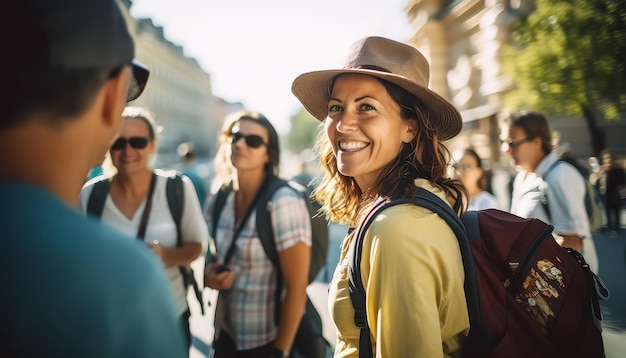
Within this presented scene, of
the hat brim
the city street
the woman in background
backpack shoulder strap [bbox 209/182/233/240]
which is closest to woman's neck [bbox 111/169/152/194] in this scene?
backpack shoulder strap [bbox 209/182/233/240]

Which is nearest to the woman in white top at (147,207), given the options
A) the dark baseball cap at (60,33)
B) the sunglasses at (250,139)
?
the sunglasses at (250,139)

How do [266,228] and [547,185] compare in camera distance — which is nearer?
[266,228]

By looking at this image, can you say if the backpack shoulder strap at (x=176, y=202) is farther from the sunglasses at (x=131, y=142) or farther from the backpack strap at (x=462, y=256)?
the backpack strap at (x=462, y=256)

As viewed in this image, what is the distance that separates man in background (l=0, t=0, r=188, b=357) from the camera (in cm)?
58

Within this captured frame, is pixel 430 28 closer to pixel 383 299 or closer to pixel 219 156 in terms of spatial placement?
pixel 219 156

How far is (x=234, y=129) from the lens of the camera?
2969 millimetres

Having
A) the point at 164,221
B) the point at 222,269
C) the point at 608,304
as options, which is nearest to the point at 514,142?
the point at 608,304

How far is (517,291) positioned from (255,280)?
162 cm

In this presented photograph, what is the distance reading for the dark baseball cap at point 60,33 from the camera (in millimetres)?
621

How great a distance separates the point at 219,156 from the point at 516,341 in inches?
103

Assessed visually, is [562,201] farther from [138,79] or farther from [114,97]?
[114,97]

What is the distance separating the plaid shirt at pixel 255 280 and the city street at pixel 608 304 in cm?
177

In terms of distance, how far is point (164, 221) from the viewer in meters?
2.63

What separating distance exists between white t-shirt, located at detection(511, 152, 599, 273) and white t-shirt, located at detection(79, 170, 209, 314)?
253 centimetres
